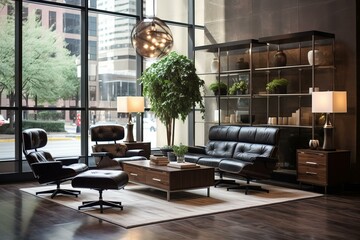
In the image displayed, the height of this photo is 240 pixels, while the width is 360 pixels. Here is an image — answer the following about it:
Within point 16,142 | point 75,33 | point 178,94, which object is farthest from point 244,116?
point 16,142

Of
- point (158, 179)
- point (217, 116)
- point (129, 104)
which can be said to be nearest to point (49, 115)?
point (129, 104)

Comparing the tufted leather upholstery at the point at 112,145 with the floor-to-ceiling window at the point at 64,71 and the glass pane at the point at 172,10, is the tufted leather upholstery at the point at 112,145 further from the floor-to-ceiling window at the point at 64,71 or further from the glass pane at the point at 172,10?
the glass pane at the point at 172,10

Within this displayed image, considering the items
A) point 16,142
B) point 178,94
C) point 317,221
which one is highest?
point 178,94

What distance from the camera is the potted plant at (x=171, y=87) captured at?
361 inches

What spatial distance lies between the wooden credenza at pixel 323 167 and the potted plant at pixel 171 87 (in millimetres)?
2691

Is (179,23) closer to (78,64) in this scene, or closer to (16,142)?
(78,64)

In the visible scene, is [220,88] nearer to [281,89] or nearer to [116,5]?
[281,89]

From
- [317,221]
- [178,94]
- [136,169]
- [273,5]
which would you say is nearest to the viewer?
[317,221]

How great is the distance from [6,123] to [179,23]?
4.19 meters

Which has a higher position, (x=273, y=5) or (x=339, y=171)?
(x=273, y=5)

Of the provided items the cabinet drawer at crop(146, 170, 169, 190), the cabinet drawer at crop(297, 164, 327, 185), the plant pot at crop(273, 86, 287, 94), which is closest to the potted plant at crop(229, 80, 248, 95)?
the plant pot at crop(273, 86, 287, 94)

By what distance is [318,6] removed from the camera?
781 centimetres

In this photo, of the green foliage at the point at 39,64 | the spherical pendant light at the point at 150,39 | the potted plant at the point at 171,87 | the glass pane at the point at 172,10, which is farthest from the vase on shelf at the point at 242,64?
the spherical pendant light at the point at 150,39

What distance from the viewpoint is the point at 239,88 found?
29.2 ft
